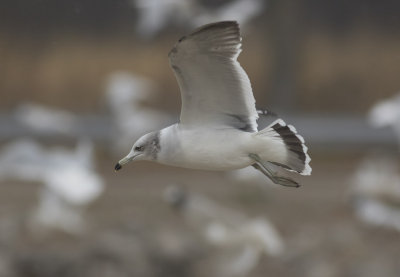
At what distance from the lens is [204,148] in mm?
1673

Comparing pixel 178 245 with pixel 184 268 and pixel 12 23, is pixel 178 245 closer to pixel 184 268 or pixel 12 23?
pixel 184 268

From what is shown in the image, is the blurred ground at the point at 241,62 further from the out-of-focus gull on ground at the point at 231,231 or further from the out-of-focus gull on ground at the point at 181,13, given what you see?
the out-of-focus gull on ground at the point at 231,231

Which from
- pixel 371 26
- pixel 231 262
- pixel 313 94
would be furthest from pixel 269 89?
pixel 231 262

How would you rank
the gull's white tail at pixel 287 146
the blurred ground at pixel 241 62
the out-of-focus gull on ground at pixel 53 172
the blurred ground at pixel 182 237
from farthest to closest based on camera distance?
the blurred ground at pixel 241 62 → the blurred ground at pixel 182 237 → the out-of-focus gull on ground at pixel 53 172 → the gull's white tail at pixel 287 146

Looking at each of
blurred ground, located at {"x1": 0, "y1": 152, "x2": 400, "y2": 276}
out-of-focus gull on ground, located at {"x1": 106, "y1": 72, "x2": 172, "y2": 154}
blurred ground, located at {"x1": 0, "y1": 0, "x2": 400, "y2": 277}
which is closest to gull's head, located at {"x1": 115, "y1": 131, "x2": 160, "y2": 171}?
blurred ground, located at {"x1": 0, "y1": 152, "x2": 400, "y2": 276}

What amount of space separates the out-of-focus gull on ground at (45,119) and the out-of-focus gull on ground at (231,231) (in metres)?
0.79

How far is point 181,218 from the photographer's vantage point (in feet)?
15.3

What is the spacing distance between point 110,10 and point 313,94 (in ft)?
3.63

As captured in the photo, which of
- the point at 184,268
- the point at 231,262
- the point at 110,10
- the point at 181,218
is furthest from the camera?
the point at 110,10

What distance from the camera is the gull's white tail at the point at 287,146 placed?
1718 millimetres

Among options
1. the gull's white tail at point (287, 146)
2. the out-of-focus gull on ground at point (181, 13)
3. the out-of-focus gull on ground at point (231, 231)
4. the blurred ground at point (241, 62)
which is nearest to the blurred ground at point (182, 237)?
the blurred ground at point (241, 62)

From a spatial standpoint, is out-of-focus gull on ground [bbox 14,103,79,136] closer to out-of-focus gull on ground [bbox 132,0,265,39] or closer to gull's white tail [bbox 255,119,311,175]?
out-of-focus gull on ground [bbox 132,0,265,39]

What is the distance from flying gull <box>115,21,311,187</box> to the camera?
163 centimetres

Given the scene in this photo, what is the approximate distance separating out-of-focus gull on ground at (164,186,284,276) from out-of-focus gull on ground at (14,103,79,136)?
791 mm
